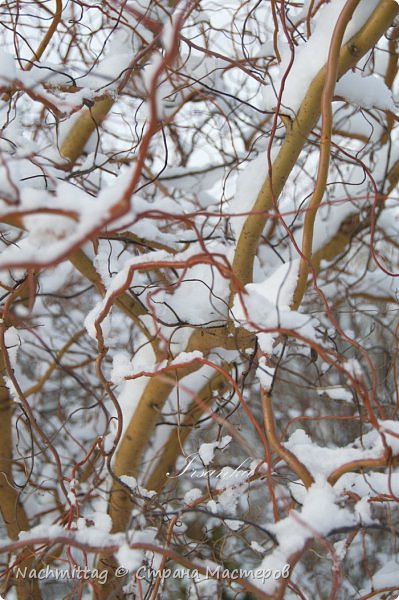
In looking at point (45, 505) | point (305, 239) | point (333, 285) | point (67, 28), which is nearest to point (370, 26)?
point (305, 239)

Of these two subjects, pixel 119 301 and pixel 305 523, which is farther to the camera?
pixel 119 301

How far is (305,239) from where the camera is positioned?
2.87 ft

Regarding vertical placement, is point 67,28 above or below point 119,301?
above

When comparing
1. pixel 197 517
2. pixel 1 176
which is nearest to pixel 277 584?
pixel 1 176

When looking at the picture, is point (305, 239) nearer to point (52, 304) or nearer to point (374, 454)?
point (374, 454)

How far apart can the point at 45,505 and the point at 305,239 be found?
1.64m

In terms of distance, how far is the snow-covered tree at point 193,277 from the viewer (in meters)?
0.70

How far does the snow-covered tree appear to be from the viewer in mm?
699

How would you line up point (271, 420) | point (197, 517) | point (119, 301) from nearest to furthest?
point (271, 420) < point (119, 301) < point (197, 517)

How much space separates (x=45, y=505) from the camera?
2.06m

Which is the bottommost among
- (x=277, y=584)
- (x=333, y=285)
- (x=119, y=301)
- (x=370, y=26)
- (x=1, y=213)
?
(x=277, y=584)

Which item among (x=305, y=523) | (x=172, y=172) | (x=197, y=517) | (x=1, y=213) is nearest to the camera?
(x=1, y=213)

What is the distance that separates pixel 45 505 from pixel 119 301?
122cm

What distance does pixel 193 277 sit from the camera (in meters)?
1.22
